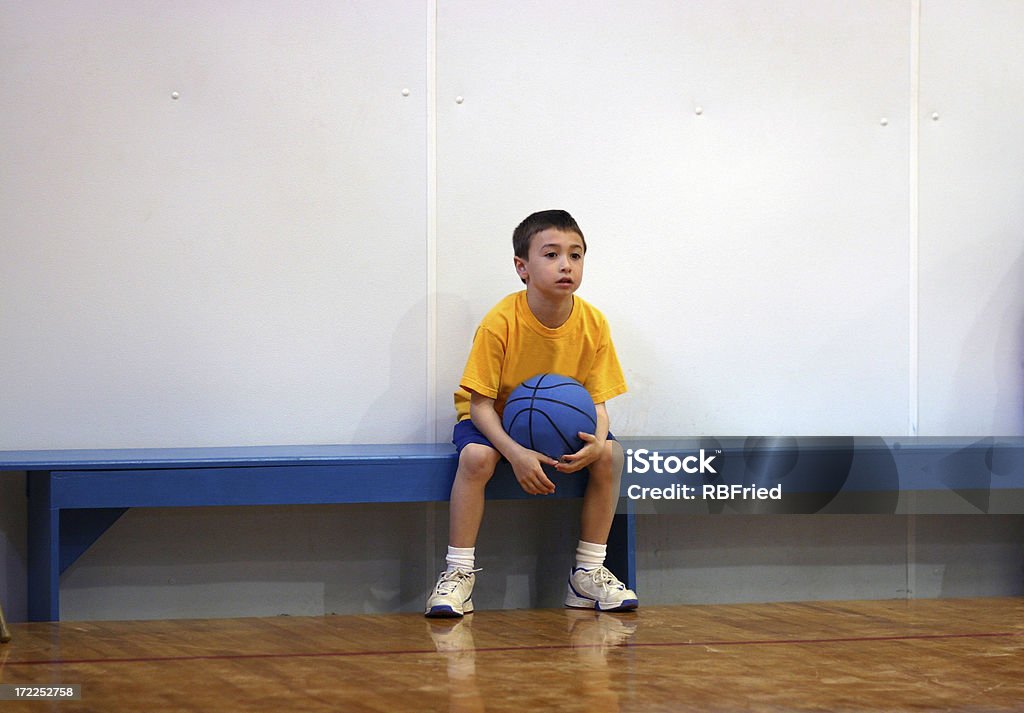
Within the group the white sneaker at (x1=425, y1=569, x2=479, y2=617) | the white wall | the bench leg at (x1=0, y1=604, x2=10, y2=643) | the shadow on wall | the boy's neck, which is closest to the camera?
the bench leg at (x1=0, y1=604, x2=10, y2=643)

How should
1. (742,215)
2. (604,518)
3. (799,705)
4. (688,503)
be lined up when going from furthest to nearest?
1. (742,215)
2. (688,503)
3. (604,518)
4. (799,705)

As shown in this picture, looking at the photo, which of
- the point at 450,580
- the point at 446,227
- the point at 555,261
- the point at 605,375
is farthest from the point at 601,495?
the point at 446,227

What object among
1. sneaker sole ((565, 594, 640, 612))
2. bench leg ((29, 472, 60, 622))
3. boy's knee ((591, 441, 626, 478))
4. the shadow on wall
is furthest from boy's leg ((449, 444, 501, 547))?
the shadow on wall

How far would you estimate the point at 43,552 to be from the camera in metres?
2.77

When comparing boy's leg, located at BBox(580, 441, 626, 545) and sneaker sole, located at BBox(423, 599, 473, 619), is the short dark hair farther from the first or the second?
sneaker sole, located at BBox(423, 599, 473, 619)

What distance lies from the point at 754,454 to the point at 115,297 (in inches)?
Result: 71.7

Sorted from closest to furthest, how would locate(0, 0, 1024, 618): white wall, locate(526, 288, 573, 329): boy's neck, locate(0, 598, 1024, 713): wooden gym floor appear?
locate(0, 598, 1024, 713): wooden gym floor → locate(526, 288, 573, 329): boy's neck → locate(0, 0, 1024, 618): white wall

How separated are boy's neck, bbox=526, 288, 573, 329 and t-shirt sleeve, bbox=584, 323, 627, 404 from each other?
14 centimetres

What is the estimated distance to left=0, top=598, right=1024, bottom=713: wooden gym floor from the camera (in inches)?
77.0

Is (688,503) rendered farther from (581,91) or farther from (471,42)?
(471,42)

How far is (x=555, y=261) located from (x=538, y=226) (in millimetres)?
114

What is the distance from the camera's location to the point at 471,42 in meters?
3.17

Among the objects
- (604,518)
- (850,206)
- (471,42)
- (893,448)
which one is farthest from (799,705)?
(471,42)

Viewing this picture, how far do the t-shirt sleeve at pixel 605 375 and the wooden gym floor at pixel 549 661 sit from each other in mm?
583
